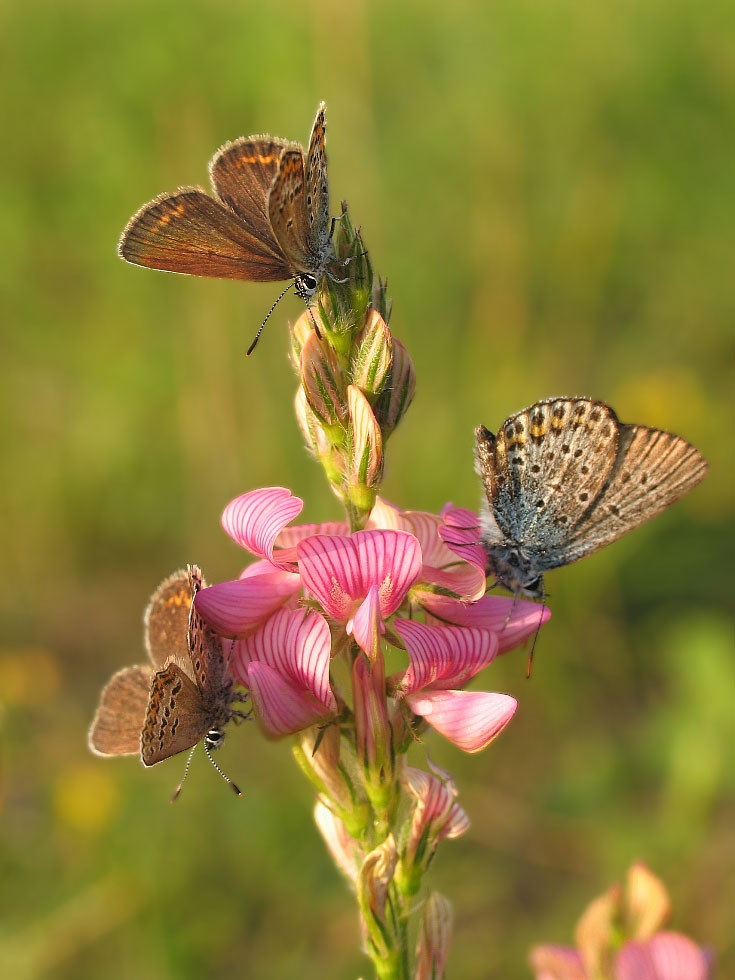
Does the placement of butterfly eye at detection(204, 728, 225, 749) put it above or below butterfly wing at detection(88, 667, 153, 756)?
below

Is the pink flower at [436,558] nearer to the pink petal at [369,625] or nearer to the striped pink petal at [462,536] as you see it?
the striped pink petal at [462,536]

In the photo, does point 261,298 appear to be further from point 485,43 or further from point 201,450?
point 485,43

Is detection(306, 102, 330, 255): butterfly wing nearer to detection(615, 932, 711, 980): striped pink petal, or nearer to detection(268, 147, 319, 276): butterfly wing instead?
detection(268, 147, 319, 276): butterfly wing

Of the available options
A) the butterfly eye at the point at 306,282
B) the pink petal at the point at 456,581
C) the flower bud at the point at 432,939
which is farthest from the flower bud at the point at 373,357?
the flower bud at the point at 432,939

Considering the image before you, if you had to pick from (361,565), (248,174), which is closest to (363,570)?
(361,565)

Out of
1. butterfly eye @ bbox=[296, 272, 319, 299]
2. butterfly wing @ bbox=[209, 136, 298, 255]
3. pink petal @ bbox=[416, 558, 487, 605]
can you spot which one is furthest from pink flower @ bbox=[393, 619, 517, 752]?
Answer: butterfly wing @ bbox=[209, 136, 298, 255]

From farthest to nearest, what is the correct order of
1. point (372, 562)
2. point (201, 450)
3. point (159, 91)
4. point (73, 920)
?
point (159, 91) → point (201, 450) → point (73, 920) → point (372, 562)

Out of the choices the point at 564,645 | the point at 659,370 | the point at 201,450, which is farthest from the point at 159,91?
the point at 564,645
